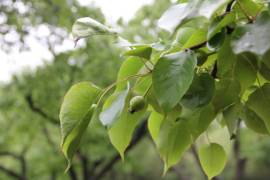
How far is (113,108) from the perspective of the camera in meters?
0.45

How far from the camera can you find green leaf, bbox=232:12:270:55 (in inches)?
13.4

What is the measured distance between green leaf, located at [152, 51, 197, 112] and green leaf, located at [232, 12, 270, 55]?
6 cm

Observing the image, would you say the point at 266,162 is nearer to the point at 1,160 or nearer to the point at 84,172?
the point at 84,172

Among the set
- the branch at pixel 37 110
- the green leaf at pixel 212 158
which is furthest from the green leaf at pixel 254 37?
the branch at pixel 37 110

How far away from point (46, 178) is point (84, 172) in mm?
1663

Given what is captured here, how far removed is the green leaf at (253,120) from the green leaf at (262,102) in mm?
34

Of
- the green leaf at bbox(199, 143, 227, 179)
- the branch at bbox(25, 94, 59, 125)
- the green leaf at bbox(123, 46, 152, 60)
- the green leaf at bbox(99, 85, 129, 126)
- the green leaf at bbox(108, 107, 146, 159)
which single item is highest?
the green leaf at bbox(123, 46, 152, 60)

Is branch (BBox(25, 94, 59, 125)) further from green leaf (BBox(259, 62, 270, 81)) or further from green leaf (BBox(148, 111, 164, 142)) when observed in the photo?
green leaf (BBox(259, 62, 270, 81))

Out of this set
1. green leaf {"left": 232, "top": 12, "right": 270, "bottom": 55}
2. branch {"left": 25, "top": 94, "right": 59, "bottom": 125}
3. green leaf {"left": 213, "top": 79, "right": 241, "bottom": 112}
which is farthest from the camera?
branch {"left": 25, "top": 94, "right": 59, "bottom": 125}

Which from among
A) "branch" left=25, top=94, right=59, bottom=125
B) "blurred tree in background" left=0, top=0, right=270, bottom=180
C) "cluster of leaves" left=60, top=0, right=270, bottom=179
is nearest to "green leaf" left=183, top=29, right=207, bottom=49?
"cluster of leaves" left=60, top=0, right=270, bottom=179

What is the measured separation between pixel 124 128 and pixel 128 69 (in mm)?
A: 71

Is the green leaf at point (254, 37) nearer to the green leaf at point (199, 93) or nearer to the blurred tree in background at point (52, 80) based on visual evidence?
the green leaf at point (199, 93)

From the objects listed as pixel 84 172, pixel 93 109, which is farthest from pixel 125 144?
pixel 84 172

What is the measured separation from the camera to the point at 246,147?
31.0 feet
